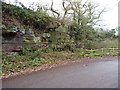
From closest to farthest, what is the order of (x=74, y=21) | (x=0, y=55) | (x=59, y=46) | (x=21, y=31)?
(x=0, y=55) → (x=21, y=31) → (x=59, y=46) → (x=74, y=21)

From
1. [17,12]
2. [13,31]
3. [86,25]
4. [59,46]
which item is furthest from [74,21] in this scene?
[13,31]

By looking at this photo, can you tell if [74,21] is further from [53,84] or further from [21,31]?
[53,84]

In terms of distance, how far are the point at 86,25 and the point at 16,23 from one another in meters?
8.14

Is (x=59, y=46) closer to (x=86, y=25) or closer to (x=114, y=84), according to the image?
(x=86, y=25)

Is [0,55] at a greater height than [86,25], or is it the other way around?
[86,25]

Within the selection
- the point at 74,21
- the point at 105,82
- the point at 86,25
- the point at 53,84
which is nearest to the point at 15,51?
the point at 53,84

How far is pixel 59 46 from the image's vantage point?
10070 mm

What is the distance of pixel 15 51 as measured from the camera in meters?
7.70

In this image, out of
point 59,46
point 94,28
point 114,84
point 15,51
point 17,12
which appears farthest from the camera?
point 94,28

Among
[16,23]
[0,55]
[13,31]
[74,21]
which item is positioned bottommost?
[0,55]

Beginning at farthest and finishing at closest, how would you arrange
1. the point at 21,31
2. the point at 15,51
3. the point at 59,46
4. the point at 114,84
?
the point at 59,46
the point at 21,31
the point at 15,51
the point at 114,84

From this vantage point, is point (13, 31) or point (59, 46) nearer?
point (13, 31)

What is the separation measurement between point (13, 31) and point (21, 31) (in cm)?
76

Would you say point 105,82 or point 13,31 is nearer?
point 105,82
